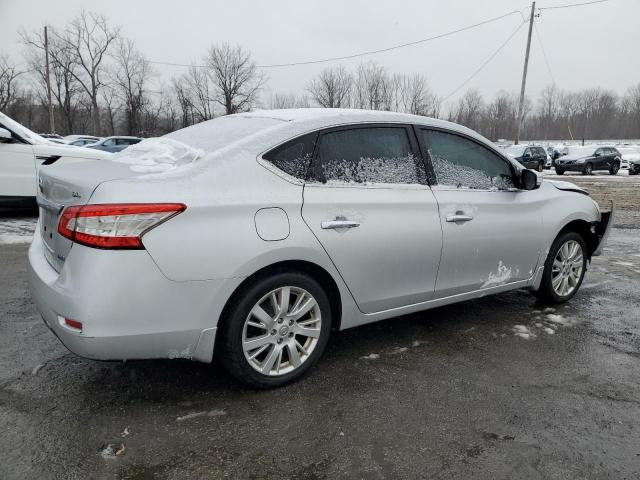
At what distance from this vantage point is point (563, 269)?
456cm

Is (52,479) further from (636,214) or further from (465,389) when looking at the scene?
(636,214)

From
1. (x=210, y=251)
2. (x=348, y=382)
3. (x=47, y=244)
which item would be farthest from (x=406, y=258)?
(x=47, y=244)

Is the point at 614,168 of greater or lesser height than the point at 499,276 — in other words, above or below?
above

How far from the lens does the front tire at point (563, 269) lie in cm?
443

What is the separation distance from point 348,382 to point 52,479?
1.62 m

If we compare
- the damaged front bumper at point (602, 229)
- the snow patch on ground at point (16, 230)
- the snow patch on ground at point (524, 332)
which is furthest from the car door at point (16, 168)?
the damaged front bumper at point (602, 229)

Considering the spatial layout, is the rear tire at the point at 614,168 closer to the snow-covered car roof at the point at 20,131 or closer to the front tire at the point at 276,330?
the snow-covered car roof at the point at 20,131

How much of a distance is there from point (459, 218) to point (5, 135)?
751 cm

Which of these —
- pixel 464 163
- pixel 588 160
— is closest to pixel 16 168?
pixel 464 163

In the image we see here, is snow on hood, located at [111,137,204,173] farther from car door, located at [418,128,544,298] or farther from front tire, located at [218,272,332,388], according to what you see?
car door, located at [418,128,544,298]

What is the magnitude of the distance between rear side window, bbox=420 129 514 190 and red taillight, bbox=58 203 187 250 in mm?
2035

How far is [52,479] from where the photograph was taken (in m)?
2.15

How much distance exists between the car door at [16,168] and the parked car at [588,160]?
26045 mm

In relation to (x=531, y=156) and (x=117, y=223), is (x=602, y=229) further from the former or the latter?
(x=531, y=156)
